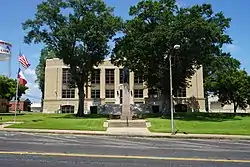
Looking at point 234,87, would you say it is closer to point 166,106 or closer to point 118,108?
point 166,106

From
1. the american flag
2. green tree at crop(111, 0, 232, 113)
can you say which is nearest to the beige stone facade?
green tree at crop(111, 0, 232, 113)

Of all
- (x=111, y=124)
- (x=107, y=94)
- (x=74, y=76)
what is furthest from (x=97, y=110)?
(x=111, y=124)

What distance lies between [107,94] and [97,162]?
6572cm

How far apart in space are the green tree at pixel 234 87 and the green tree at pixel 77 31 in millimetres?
→ 24700

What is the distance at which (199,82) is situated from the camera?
74250 mm

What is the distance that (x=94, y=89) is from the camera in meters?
76.2

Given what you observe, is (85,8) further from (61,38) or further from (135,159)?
(135,159)

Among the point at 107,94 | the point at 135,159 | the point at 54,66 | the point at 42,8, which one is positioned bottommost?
the point at 135,159

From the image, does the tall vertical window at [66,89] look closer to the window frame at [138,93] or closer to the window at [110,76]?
the window at [110,76]

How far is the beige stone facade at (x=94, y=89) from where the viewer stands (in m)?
74.6

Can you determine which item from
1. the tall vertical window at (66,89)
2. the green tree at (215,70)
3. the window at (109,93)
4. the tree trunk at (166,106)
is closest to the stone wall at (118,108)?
the window at (109,93)

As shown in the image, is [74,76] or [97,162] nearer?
[97,162]

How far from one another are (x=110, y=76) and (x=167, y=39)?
108 feet

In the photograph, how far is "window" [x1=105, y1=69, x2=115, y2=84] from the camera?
7594cm
